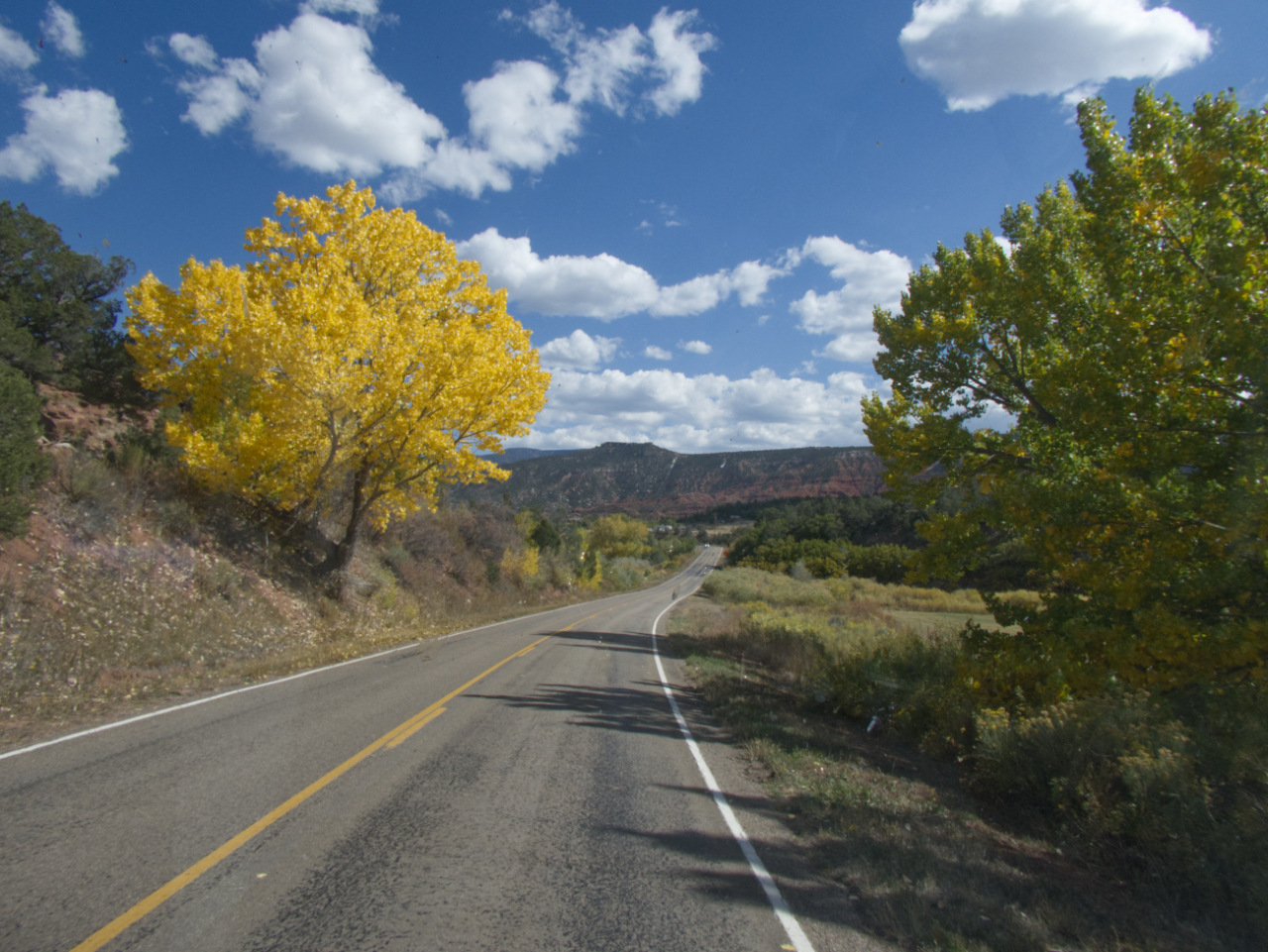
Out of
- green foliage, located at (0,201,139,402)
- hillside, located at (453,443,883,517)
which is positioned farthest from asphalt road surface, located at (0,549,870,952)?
hillside, located at (453,443,883,517)

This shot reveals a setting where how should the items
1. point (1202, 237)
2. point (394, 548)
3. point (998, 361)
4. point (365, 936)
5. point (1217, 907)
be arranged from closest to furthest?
point (365, 936) < point (1217, 907) < point (1202, 237) < point (998, 361) < point (394, 548)

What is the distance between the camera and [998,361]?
12.1 meters

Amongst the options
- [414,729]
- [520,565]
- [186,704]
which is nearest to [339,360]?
[186,704]

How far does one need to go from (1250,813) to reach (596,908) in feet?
14.6

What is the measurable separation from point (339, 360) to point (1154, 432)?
14762 millimetres

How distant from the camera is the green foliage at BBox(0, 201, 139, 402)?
1783cm

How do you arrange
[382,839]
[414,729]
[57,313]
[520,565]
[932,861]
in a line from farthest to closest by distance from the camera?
[520,565]
[57,313]
[414,729]
[932,861]
[382,839]

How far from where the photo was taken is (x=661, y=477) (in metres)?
168

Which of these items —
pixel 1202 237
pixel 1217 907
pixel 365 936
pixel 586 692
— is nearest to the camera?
pixel 365 936

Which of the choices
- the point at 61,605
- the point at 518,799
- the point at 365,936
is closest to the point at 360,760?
the point at 518,799

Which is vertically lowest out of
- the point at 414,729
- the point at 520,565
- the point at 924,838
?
the point at 924,838

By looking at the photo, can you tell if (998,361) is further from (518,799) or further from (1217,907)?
(518,799)

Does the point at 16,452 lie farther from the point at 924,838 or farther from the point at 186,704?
the point at 924,838

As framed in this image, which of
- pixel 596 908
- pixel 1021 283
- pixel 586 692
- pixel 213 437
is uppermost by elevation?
pixel 1021 283
